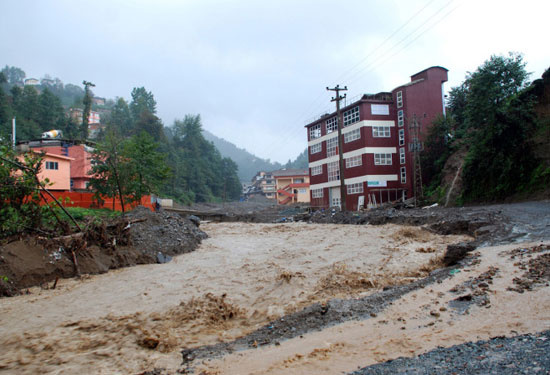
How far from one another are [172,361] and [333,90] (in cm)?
2832

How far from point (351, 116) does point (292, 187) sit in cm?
3654

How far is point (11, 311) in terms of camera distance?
8.15 meters

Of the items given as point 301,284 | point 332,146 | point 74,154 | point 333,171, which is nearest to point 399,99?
point 332,146

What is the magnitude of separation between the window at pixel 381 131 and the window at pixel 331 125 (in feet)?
19.4

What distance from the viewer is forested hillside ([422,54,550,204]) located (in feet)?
74.3

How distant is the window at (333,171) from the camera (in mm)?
43147

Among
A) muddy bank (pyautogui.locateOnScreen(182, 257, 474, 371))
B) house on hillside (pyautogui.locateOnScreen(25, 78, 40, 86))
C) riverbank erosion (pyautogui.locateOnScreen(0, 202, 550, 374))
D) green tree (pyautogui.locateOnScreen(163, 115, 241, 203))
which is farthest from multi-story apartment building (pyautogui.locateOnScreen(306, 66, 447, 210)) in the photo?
house on hillside (pyautogui.locateOnScreen(25, 78, 40, 86))

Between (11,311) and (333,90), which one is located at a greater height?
(333,90)

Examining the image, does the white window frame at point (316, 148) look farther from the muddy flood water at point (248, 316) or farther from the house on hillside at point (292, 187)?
the muddy flood water at point (248, 316)

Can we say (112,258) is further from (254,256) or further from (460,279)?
(460,279)

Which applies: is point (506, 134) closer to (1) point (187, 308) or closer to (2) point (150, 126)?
(1) point (187, 308)

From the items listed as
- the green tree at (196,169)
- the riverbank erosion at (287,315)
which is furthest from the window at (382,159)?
the green tree at (196,169)

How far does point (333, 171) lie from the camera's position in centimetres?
4403

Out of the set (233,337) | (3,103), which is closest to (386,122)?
(233,337)
